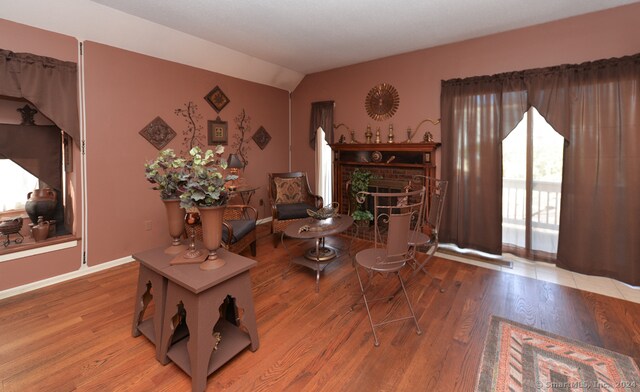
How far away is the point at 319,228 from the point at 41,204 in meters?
2.97

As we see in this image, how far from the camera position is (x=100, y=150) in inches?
127

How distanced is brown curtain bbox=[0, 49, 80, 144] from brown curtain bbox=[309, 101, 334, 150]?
332cm

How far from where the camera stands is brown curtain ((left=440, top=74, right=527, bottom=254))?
11.2ft

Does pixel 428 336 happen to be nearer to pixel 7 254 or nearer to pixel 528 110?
pixel 528 110

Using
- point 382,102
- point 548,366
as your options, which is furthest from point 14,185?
point 548,366

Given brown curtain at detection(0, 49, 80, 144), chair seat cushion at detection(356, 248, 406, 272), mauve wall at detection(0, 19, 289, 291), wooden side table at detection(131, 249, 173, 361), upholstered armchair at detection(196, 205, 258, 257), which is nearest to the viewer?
wooden side table at detection(131, 249, 173, 361)

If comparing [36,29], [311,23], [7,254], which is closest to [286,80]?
[311,23]

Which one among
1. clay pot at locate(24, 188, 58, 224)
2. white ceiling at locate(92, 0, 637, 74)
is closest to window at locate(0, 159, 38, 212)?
clay pot at locate(24, 188, 58, 224)

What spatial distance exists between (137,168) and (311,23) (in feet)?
8.85

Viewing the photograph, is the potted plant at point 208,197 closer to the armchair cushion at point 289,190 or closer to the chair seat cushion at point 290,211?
the chair seat cushion at point 290,211

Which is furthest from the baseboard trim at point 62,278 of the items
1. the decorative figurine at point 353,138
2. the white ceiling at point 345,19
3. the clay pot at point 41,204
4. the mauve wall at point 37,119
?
the decorative figurine at point 353,138

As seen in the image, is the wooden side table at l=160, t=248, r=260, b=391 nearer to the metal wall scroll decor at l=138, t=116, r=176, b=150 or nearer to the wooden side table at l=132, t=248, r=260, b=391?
the wooden side table at l=132, t=248, r=260, b=391

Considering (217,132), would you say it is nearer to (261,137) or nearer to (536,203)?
(261,137)

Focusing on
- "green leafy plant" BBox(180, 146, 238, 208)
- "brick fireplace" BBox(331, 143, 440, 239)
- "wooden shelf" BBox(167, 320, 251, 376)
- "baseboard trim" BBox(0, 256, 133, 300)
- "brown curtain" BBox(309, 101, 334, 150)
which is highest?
"brown curtain" BBox(309, 101, 334, 150)
